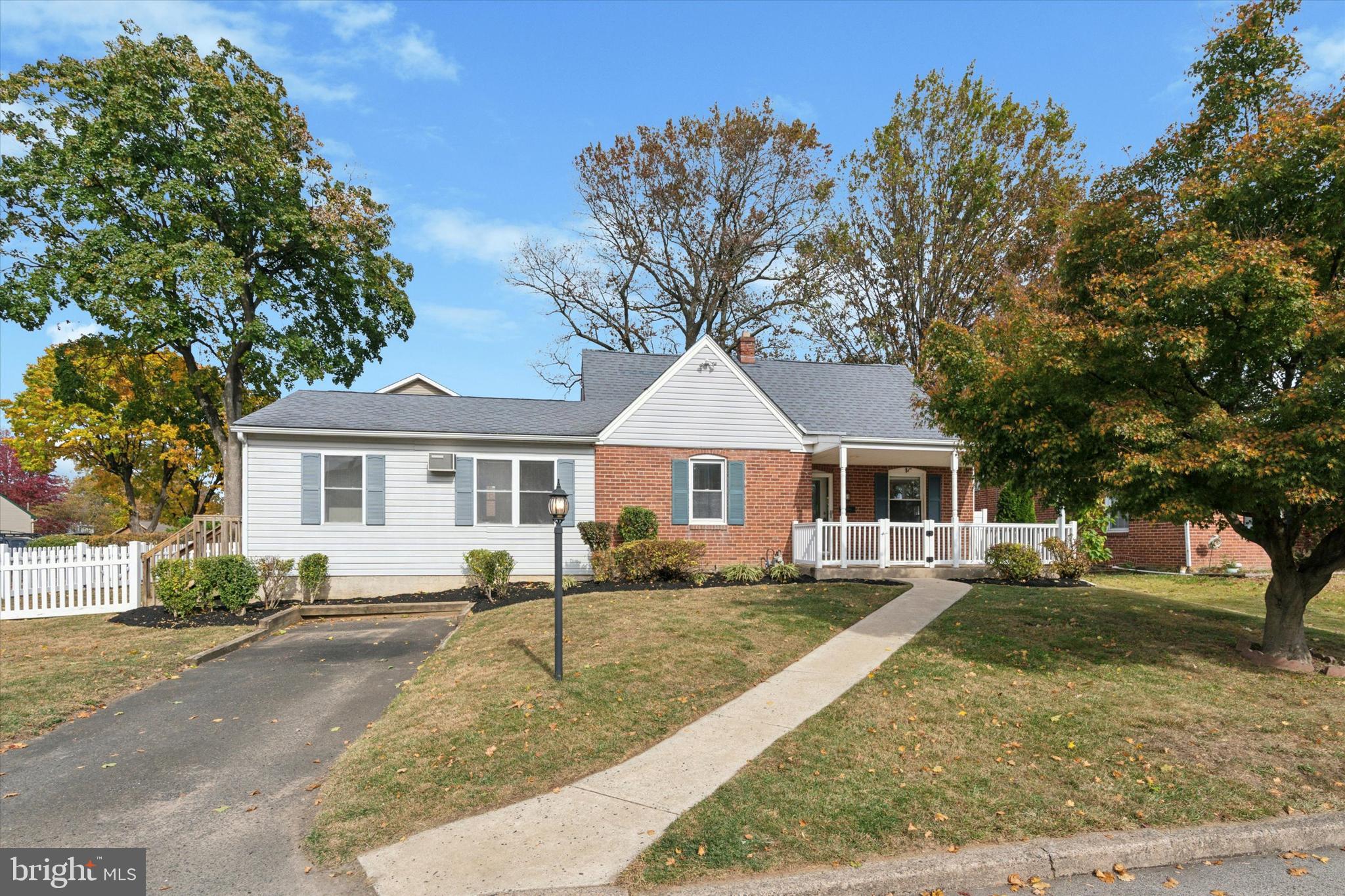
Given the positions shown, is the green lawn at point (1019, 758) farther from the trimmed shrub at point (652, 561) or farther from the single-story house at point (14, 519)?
the single-story house at point (14, 519)

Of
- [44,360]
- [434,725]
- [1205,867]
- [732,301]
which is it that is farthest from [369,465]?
[44,360]

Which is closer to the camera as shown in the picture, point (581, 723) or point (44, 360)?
point (581, 723)

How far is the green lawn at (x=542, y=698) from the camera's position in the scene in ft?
17.0

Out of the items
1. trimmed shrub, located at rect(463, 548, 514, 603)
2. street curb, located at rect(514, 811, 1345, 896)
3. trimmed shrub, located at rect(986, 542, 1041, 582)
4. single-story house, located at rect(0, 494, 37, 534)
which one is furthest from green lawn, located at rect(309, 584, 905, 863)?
single-story house, located at rect(0, 494, 37, 534)

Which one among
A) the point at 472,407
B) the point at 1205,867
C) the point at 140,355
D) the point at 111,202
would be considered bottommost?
the point at 1205,867

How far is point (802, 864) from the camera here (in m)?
4.25

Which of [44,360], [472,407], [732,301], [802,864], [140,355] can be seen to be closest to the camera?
[802,864]

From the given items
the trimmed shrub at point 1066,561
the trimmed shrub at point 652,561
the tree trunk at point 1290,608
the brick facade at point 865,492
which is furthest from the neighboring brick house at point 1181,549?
the tree trunk at point 1290,608

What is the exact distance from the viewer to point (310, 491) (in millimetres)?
15680

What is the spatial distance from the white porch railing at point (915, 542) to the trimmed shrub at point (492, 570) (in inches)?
257

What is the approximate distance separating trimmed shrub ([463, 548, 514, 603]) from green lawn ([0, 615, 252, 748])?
414 cm

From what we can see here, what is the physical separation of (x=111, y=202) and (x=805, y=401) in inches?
729

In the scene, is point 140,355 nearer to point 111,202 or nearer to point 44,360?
point 111,202

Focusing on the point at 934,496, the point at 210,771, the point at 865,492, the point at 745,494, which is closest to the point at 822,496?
the point at 865,492
